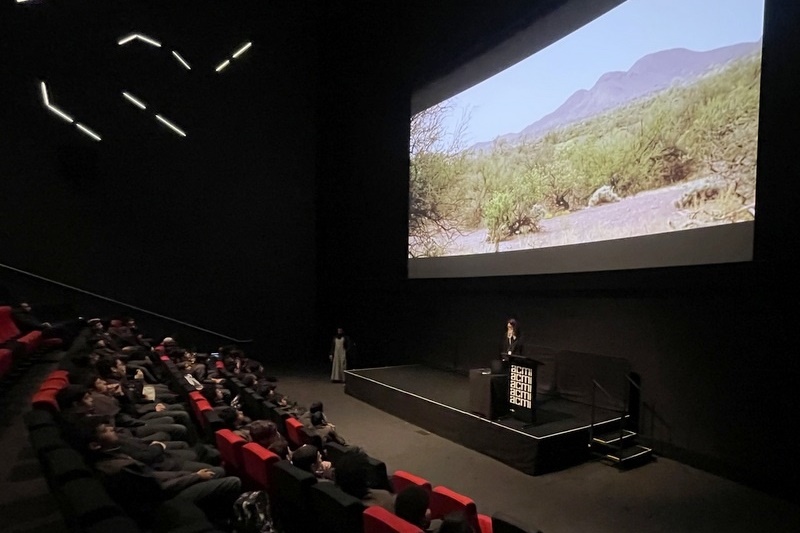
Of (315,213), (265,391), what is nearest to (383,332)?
(315,213)

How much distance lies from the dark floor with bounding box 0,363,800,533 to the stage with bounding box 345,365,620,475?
0.11m

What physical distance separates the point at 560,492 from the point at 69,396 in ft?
10.8

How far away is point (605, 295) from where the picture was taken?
15.5 ft

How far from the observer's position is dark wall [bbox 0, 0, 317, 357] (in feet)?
24.3

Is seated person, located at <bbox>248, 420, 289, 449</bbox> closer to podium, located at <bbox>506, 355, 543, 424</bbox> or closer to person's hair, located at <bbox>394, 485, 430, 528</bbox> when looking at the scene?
person's hair, located at <bbox>394, 485, 430, 528</bbox>

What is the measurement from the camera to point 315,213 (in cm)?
1003

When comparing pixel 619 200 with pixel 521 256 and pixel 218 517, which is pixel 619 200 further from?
pixel 218 517

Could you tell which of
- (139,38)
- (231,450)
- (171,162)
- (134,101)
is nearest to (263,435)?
(231,450)

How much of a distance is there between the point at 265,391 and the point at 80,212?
559 cm

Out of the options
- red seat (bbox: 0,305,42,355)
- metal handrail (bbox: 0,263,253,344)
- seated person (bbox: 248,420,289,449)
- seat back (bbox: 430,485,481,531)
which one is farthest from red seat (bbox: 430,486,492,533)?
metal handrail (bbox: 0,263,253,344)

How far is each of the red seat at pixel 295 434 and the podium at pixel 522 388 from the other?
6.65 feet

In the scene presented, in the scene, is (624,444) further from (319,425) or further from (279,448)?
(279,448)

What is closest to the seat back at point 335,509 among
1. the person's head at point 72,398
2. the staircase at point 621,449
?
the person's head at point 72,398

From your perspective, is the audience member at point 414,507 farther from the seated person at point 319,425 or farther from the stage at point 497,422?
the stage at point 497,422
